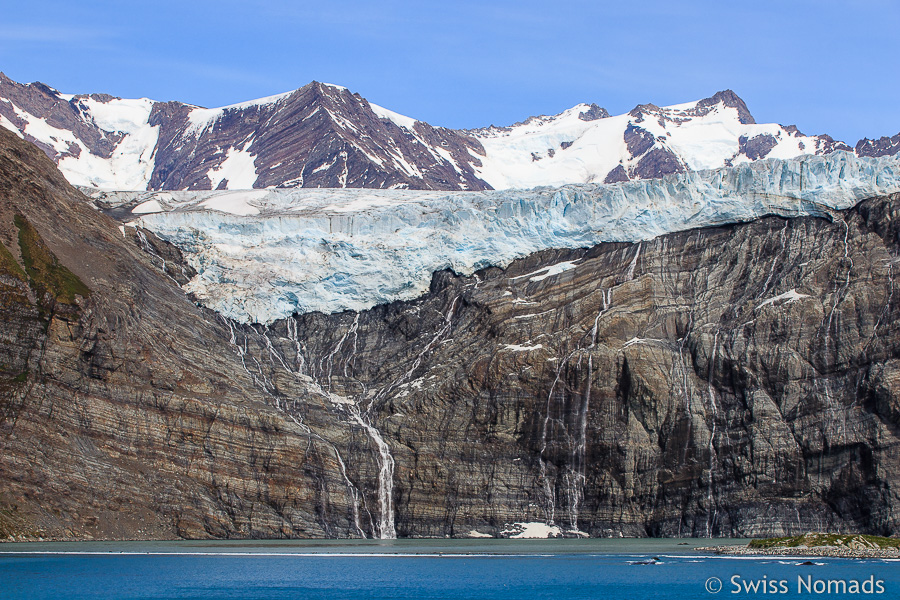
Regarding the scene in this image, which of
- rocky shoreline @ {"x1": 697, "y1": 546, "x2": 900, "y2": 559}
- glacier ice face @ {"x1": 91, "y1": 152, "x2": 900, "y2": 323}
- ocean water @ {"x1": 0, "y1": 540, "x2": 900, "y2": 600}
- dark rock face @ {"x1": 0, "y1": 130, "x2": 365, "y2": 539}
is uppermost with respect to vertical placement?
glacier ice face @ {"x1": 91, "y1": 152, "x2": 900, "y2": 323}

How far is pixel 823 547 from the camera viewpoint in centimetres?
7438

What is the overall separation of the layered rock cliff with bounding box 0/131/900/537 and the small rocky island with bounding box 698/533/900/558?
10.3 m

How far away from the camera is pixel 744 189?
359ft

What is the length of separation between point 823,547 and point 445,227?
56388mm

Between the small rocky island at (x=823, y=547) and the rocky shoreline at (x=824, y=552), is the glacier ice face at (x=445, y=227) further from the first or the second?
the rocky shoreline at (x=824, y=552)

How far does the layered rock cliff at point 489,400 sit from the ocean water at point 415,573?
10336 millimetres

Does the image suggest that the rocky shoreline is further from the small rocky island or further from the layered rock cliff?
the layered rock cliff

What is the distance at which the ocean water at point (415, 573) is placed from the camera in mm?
55250

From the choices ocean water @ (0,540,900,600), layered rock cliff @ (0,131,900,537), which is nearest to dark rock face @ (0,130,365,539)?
layered rock cliff @ (0,131,900,537)

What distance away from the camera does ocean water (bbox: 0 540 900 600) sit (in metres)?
55.2

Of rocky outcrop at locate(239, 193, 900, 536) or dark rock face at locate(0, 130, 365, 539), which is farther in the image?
rocky outcrop at locate(239, 193, 900, 536)

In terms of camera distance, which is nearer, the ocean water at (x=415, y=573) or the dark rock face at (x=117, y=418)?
the ocean water at (x=415, y=573)

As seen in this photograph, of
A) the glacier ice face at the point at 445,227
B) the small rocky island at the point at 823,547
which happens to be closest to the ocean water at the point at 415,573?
the small rocky island at the point at 823,547

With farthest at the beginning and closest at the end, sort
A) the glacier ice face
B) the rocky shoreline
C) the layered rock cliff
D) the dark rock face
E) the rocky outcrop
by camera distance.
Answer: the glacier ice face
the rocky outcrop
the layered rock cliff
the dark rock face
the rocky shoreline
